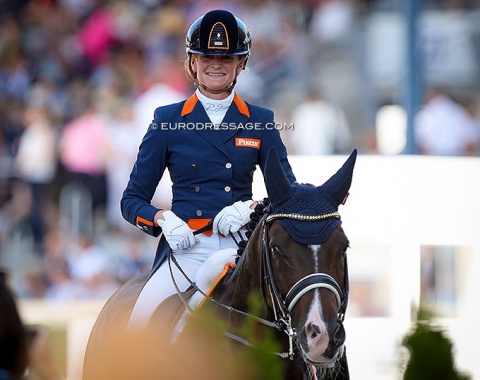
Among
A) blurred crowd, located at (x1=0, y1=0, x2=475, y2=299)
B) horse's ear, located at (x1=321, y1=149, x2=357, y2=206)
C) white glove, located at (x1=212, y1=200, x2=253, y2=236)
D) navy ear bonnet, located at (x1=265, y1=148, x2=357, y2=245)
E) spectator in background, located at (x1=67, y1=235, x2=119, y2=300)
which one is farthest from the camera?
blurred crowd, located at (x1=0, y1=0, x2=475, y2=299)

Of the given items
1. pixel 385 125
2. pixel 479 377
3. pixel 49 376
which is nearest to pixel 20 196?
pixel 385 125

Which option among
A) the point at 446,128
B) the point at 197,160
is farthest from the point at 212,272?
the point at 446,128

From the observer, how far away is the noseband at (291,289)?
397cm

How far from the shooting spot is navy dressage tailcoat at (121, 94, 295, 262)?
497 centimetres

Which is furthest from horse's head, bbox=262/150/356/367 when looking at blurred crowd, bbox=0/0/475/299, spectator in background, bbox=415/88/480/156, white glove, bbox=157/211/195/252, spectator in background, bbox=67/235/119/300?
spectator in background, bbox=415/88/480/156

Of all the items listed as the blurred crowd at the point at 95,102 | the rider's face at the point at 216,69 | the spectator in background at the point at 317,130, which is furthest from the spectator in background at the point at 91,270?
the rider's face at the point at 216,69

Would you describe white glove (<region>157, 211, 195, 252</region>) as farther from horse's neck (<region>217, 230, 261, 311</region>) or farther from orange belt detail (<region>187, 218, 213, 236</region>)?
horse's neck (<region>217, 230, 261, 311</region>)

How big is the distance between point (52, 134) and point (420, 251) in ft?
17.1

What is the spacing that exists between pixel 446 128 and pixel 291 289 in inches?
307

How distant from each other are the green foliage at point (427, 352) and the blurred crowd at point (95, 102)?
8.38 metres

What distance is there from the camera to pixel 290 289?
13.3 ft

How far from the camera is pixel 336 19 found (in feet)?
41.7

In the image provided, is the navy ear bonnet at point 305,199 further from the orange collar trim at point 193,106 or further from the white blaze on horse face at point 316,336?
the orange collar trim at point 193,106

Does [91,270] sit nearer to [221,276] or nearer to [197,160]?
[197,160]
